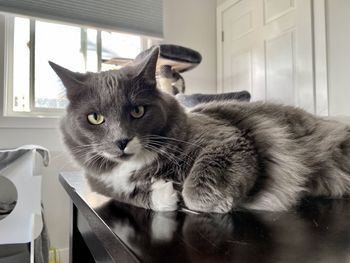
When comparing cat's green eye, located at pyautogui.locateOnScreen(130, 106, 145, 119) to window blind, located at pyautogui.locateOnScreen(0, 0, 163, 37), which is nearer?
cat's green eye, located at pyautogui.locateOnScreen(130, 106, 145, 119)

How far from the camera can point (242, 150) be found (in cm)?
61

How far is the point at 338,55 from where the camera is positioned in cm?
178

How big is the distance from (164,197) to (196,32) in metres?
2.40

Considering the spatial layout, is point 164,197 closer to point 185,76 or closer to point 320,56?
point 320,56

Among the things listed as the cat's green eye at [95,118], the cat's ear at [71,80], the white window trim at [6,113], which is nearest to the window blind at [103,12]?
the white window trim at [6,113]

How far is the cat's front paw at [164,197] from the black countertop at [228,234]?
2 cm

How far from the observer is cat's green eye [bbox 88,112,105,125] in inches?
24.4

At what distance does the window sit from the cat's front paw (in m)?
1.49

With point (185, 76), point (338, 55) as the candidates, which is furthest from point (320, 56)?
point (185, 76)

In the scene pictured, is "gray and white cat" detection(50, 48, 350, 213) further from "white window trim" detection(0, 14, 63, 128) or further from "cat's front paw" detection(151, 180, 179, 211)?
"white window trim" detection(0, 14, 63, 128)

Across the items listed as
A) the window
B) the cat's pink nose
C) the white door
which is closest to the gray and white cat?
the cat's pink nose

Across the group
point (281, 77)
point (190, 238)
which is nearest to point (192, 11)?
point (281, 77)

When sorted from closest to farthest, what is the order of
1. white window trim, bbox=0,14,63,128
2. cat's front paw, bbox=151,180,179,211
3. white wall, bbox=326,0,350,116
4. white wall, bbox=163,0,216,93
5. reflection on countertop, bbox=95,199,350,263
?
reflection on countertop, bbox=95,199,350,263 → cat's front paw, bbox=151,180,179,211 → white wall, bbox=326,0,350,116 → white window trim, bbox=0,14,63,128 → white wall, bbox=163,0,216,93

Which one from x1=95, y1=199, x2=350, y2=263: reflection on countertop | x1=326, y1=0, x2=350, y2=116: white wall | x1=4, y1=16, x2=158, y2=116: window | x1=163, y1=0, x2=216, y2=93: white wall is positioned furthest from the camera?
x1=163, y1=0, x2=216, y2=93: white wall
